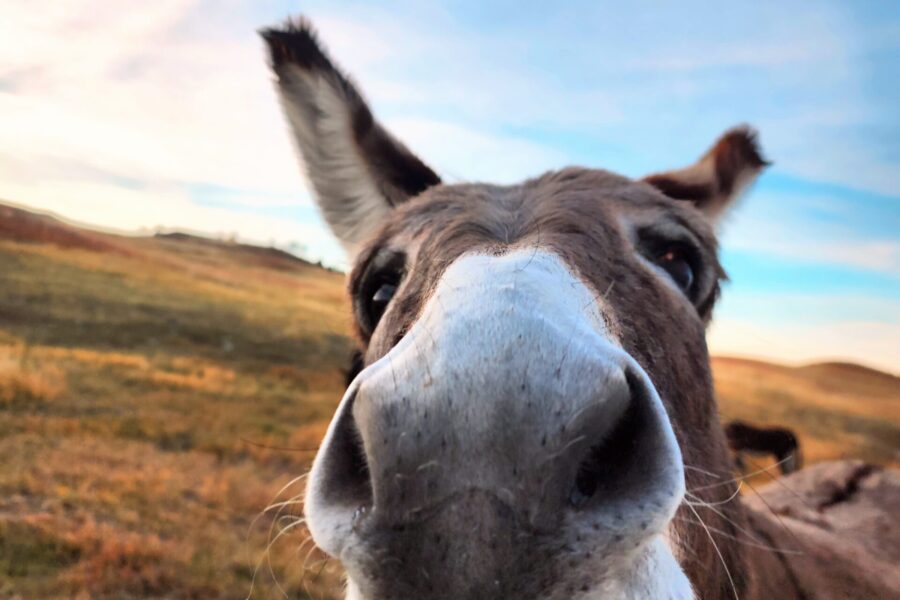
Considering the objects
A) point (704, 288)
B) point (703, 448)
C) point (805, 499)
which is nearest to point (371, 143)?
point (704, 288)

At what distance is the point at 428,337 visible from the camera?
1185 mm

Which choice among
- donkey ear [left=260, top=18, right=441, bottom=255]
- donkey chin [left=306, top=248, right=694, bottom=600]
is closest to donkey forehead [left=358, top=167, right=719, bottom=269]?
donkey chin [left=306, top=248, right=694, bottom=600]

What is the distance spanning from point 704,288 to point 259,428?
14.1m

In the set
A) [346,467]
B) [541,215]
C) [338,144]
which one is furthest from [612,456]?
[338,144]

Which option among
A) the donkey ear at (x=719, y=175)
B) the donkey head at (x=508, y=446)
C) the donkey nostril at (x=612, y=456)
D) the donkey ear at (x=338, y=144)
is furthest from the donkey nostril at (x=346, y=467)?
the donkey ear at (x=719, y=175)

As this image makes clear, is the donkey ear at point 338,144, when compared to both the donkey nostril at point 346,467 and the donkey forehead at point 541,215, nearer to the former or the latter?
the donkey forehead at point 541,215

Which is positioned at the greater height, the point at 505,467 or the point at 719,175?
the point at 719,175

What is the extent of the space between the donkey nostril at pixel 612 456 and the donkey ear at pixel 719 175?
2.54m

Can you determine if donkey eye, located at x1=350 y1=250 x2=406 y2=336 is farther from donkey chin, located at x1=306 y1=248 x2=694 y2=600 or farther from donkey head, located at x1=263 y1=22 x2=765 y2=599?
donkey chin, located at x1=306 y1=248 x2=694 y2=600

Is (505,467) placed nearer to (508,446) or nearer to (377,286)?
(508,446)

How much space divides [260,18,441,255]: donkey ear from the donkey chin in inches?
93.2

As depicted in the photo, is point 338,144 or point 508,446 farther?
point 338,144

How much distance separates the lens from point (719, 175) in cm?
364

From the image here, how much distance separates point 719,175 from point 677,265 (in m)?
1.56
